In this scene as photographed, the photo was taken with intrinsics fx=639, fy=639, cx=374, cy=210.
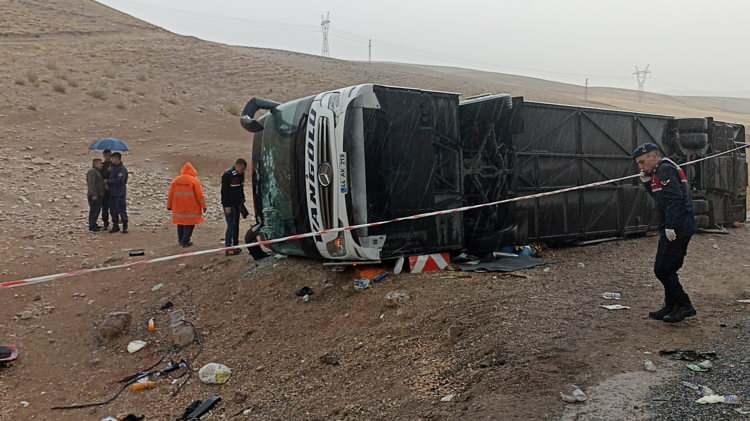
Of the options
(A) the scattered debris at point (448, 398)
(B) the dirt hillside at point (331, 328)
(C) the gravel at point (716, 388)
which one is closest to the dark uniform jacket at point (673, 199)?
(B) the dirt hillside at point (331, 328)

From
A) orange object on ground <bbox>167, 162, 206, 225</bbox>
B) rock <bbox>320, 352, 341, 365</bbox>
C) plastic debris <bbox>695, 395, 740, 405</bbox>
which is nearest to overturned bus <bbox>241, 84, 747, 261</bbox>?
rock <bbox>320, 352, 341, 365</bbox>

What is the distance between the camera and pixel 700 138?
9.78m

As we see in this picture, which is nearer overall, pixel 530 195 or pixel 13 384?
pixel 13 384

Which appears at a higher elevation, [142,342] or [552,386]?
[552,386]

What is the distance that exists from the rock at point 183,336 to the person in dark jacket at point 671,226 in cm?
440

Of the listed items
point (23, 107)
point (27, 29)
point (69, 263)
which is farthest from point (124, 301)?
point (27, 29)

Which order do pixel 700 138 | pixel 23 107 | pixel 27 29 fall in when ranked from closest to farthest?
pixel 700 138, pixel 23 107, pixel 27 29

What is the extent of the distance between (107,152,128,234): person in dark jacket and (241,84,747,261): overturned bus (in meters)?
5.26

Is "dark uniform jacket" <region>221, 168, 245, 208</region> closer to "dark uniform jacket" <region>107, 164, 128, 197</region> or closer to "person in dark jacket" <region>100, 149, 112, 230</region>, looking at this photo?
"dark uniform jacket" <region>107, 164, 128, 197</region>

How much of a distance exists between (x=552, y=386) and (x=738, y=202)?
8819 mm

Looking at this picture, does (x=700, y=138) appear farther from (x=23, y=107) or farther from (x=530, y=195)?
(x=23, y=107)

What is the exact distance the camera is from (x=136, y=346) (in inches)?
265

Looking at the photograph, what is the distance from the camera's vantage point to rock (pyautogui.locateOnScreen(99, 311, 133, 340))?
6949mm

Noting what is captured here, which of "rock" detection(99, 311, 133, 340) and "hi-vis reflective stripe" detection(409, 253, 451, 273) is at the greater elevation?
"hi-vis reflective stripe" detection(409, 253, 451, 273)
